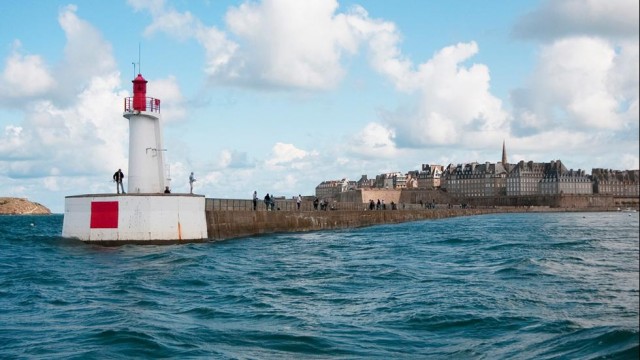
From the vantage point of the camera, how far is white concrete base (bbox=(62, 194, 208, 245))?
97.0 feet

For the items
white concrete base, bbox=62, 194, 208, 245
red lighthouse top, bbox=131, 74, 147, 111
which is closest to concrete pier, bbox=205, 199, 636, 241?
white concrete base, bbox=62, 194, 208, 245

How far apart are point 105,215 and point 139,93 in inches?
264

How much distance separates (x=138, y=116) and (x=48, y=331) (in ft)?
73.3

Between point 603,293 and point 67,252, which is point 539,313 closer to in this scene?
point 603,293

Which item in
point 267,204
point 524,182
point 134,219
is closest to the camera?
point 134,219

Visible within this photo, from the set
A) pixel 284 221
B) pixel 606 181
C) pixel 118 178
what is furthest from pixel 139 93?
pixel 606 181

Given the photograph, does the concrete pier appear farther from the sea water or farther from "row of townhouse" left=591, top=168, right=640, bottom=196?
"row of townhouse" left=591, top=168, right=640, bottom=196

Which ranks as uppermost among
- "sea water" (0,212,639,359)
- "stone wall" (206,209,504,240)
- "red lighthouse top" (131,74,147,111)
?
"red lighthouse top" (131,74,147,111)

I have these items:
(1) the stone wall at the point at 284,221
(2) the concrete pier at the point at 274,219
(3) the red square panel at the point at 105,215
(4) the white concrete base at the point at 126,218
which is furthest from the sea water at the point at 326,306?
(1) the stone wall at the point at 284,221

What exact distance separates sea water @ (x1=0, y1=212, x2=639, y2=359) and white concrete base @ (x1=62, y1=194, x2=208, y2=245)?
16.2 feet

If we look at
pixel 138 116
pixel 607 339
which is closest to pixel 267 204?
pixel 138 116

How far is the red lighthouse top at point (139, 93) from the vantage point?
33.0 meters

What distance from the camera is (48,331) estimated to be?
11719 millimetres

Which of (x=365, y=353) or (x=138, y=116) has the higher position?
(x=138, y=116)
